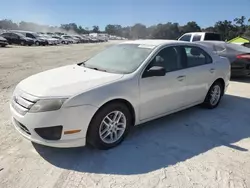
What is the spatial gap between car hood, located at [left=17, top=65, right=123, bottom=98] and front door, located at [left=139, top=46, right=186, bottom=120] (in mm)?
527

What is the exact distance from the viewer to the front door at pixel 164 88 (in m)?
4.14

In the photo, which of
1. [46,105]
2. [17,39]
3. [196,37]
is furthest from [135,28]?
[46,105]

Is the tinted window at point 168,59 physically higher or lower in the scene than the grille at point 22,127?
higher

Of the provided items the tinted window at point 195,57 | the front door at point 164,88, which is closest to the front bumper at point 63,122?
the front door at point 164,88

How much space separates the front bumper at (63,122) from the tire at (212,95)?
3089 mm

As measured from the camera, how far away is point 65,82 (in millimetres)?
3717

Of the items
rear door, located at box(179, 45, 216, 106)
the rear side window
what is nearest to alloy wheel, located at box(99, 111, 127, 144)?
rear door, located at box(179, 45, 216, 106)

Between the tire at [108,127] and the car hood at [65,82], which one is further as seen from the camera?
the tire at [108,127]

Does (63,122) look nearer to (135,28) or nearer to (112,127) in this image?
(112,127)

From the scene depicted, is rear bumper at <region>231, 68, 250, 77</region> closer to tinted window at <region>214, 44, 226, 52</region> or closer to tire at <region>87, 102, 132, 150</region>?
tinted window at <region>214, 44, 226, 52</region>

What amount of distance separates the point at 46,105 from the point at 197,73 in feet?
9.96

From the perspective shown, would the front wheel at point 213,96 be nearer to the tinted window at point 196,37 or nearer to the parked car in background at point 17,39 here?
the tinted window at point 196,37

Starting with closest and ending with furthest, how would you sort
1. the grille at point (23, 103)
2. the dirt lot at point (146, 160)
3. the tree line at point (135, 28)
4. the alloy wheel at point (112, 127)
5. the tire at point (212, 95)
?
the dirt lot at point (146, 160) < the grille at point (23, 103) < the alloy wheel at point (112, 127) < the tire at point (212, 95) < the tree line at point (135, 28)

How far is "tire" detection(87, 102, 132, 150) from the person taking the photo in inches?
140
